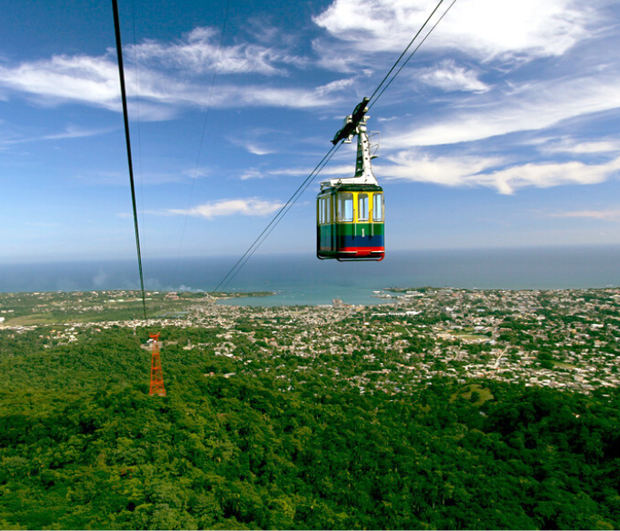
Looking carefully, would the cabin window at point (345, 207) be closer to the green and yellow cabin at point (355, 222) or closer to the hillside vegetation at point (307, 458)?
the green and yellow cabin at point (355, 222)

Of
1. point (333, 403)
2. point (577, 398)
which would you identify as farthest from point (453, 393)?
point (333, 403)

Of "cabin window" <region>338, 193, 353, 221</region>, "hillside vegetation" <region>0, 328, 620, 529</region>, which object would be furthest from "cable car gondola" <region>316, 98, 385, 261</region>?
"hillside vegetation" <region>0, 328, 620, 529</region>

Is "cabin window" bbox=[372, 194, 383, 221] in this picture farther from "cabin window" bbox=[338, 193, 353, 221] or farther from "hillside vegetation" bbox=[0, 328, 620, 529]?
"hillside vegetation" bbox=[0, 328, 620, 529]

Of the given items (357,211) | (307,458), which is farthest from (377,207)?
(307,458)

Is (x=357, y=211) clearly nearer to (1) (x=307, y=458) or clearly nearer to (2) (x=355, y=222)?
(2) (x=355, y=222)

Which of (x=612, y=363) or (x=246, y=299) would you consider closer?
(x=612, y=363)

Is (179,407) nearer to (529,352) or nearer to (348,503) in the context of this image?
(348,503)
